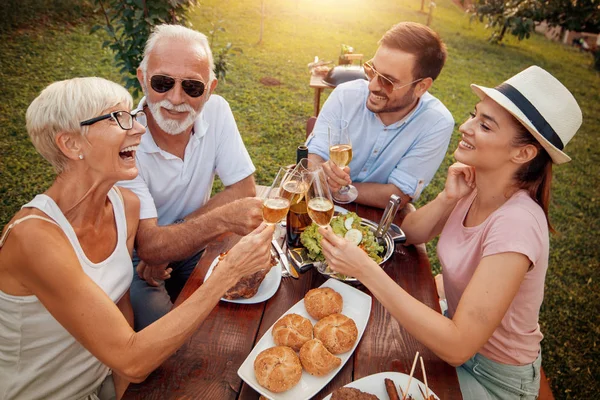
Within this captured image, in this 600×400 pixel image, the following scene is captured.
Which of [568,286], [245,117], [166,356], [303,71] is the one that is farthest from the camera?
[303,71]

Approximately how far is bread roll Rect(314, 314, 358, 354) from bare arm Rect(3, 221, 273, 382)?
0.59m

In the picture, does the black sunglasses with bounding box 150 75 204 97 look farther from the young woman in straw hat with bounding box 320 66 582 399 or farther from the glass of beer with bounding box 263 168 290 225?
the young woman in straw hat with bounding box 320 66 582 399

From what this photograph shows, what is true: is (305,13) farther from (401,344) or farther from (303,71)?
(401,344)

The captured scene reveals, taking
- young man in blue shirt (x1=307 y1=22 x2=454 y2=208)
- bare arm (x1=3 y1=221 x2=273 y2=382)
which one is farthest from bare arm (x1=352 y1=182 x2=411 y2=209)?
bare arm (x1=3 y1=221 x2=273 y2=382)

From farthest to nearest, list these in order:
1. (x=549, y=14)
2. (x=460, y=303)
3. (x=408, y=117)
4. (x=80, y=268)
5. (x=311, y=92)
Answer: (x=549, y=14) → (x=311, y=92) → (x=408, y=117) → (x=460, y=303) → (x=80, y=268)

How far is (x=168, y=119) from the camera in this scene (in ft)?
10.0

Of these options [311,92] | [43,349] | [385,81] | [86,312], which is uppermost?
[385,81]

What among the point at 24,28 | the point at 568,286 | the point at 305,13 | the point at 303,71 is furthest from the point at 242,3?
the point at 568,286

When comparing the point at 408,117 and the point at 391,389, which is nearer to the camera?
the point at 391,389

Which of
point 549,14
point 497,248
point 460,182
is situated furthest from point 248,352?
point 549,14

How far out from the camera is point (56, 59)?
28.2 feet

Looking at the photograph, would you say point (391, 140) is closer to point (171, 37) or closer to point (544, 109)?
point (544, 109)

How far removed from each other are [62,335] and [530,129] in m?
2.59

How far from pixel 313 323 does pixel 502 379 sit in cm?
122
